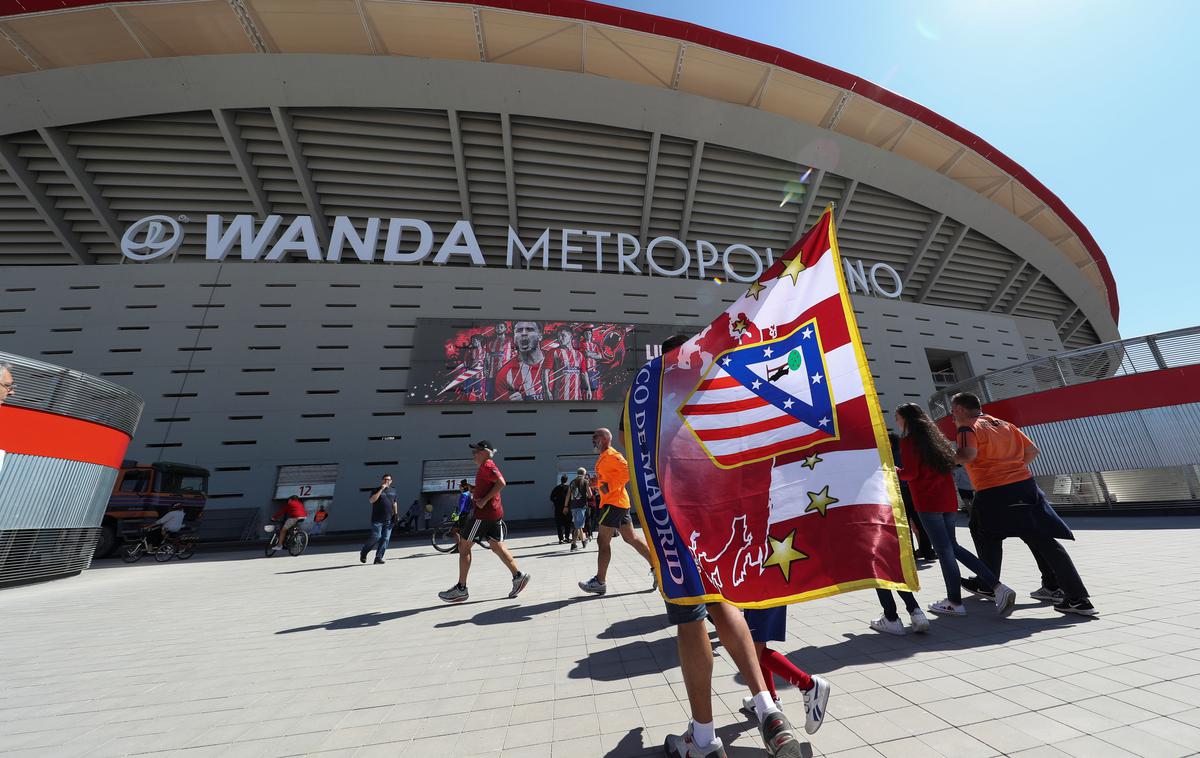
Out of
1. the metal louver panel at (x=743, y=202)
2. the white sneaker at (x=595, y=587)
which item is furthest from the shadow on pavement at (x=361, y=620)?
the metal louver panel at (x=743, y=202)

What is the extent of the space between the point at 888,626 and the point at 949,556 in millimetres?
843

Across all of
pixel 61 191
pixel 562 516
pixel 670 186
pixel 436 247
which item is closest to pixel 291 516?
pixel 562 516

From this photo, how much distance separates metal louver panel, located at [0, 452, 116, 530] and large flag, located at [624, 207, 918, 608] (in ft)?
29.7

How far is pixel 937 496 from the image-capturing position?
3.43 meters

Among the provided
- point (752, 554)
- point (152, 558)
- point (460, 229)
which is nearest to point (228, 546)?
point (152, 558)

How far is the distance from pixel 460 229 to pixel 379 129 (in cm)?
402

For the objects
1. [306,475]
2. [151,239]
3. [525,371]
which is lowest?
[306,475]

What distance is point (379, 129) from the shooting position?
571 inches

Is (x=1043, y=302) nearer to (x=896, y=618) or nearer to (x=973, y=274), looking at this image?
(x=973, y=274)

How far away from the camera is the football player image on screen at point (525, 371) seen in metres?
15.0

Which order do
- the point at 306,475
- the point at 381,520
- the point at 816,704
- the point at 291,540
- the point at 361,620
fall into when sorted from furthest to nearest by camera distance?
1. the point at 306,475
2. the point at 291,540
3. the point at 381,520
4. the point at 361,620
5. the point at 816,704

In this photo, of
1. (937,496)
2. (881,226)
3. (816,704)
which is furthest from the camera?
(881,226)

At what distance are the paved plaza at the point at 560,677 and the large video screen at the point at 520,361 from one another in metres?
10.3

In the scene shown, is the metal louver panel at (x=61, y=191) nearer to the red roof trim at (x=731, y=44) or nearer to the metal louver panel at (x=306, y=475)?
the red roof trim at (x=731, y=44)
